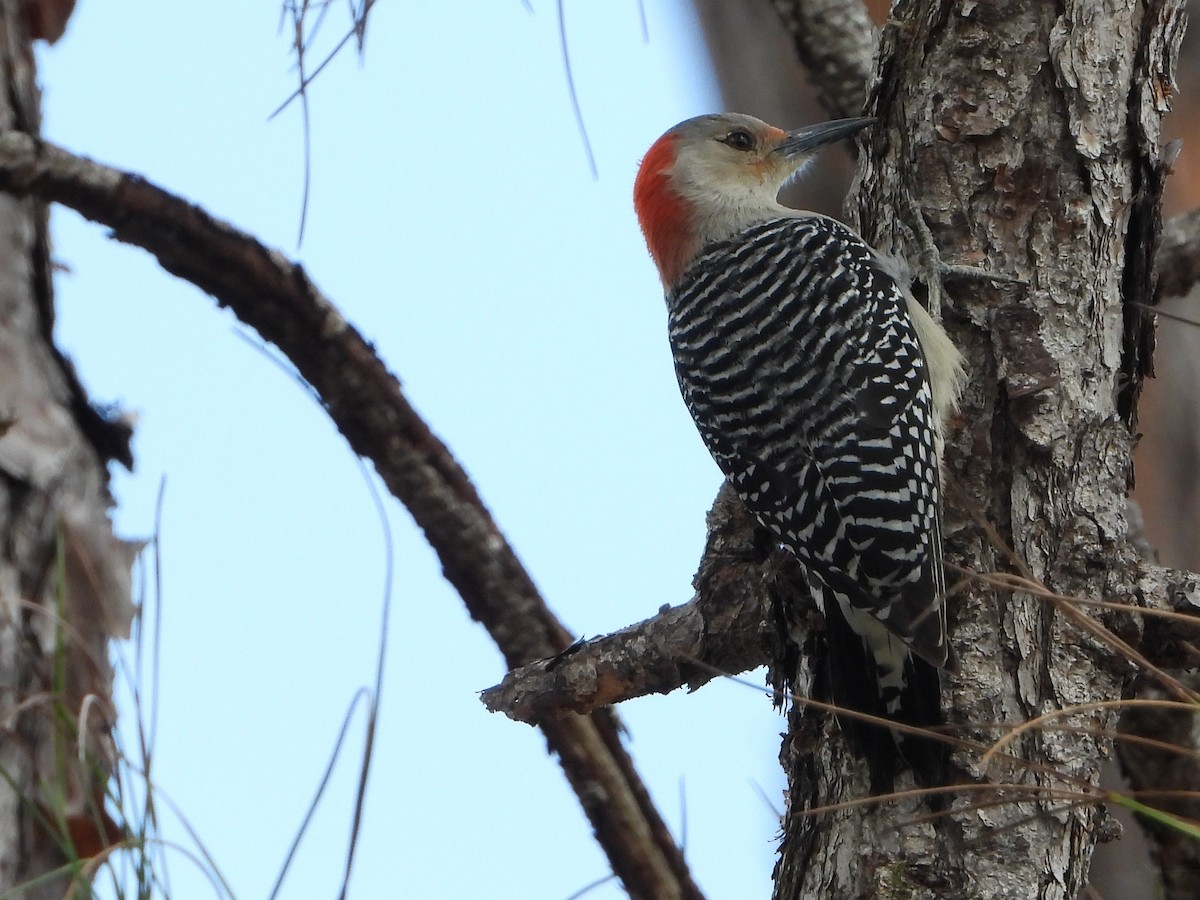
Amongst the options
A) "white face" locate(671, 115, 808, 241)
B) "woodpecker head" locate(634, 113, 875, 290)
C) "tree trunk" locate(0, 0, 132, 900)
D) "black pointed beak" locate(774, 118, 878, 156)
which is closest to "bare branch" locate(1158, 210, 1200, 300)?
"black pointed beak" locate(774, 118, 878, 156)

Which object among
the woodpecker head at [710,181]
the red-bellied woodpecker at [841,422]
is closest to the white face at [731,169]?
the woodpecker head at [710,181]

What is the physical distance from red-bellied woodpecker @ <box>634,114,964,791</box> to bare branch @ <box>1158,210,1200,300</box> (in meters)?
0.70

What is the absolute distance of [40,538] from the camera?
2879 mm

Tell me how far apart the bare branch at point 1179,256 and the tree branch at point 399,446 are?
1760mm

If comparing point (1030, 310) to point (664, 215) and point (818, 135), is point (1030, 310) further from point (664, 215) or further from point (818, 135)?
point (664, 215)

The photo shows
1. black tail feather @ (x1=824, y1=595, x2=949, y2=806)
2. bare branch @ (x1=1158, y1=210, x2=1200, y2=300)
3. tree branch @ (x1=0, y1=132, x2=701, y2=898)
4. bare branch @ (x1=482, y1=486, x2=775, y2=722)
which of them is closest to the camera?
black tail feather @ (x1=824, y1=595, x2=949, y2=806)

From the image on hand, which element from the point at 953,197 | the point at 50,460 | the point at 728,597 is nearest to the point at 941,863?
the point at 728,597

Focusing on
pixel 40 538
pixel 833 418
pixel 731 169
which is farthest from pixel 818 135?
pixel 40 538

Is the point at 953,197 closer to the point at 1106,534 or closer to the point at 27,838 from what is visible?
the point at 1106,534

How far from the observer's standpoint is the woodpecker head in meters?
4.18

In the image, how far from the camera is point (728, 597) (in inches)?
116

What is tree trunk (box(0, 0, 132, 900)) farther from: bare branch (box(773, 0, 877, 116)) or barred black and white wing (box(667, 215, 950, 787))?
bare branch (box(773, 0, 877, 116))

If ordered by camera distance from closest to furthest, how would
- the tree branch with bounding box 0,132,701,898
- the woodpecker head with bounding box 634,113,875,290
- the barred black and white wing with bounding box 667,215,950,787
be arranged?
the barred black and white wing with bounding box 667,215,950,787, the tree branch with bounding box 0,132,701,898, the woodpecker head with bounding box 634,113,875,290

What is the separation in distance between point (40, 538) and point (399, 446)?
34.0 inches
